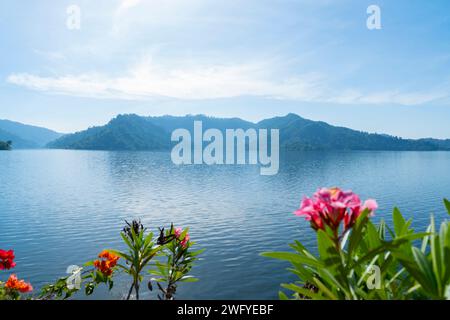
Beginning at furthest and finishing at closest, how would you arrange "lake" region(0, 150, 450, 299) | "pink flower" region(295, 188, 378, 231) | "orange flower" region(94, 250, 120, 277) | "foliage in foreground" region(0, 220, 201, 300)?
1. "lake" region(0, 150, 450, 299)
2. "orange flower" region(94, 250, 120, 277)
3. "foliage in foreground" region(0, 220, 201, 300)
4. "pink flower" region(295, 188, 378, 231)

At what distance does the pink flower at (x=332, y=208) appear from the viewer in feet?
6.67

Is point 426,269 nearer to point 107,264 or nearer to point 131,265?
point 131,265

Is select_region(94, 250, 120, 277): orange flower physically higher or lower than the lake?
higher

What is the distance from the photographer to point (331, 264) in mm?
2229

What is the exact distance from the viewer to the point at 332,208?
2.06 meters

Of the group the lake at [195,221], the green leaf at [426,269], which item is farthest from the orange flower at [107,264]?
the lake at [195,221]

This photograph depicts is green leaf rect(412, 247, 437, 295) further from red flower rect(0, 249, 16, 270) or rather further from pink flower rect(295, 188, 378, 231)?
red flower rect(0, 249, 16, 270)

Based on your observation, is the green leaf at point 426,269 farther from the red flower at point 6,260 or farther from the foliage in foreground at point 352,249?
the red flower at point 6,260

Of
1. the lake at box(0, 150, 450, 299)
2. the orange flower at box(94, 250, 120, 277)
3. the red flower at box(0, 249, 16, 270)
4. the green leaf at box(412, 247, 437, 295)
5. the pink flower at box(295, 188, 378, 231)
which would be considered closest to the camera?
the pink flower at box(295, 188, 378, 231)

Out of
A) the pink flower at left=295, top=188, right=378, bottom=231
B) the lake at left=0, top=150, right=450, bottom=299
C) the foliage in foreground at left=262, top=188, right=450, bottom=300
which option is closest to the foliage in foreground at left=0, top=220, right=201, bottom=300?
the foliage in foreground at left=262, top=188, right=450, bottom=300

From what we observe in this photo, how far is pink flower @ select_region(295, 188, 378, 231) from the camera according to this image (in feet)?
6.67

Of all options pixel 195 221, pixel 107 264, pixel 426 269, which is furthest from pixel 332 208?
pixel 195 221
